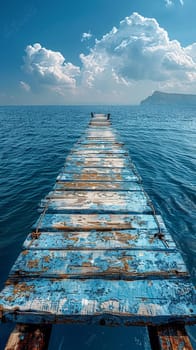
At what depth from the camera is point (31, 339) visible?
245cm

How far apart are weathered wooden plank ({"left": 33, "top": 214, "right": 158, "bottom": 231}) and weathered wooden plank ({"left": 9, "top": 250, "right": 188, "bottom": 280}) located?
2.39ft

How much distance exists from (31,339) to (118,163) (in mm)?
7227

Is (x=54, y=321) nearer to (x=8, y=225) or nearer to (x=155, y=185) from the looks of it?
(x=8, y=225)

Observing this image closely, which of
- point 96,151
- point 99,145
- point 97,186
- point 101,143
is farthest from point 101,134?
point 97,186

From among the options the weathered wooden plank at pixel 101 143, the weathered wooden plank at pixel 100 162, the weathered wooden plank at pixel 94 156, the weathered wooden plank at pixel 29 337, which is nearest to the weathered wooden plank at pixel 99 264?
the weathered wooden plank at pixel 29 337

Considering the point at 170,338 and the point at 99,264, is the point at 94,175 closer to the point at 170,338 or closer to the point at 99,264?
the point at 99,264

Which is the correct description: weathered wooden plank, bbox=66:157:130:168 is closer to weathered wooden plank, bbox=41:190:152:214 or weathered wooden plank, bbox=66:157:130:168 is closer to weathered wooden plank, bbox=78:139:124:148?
weathered wooden plank, bbox=41:190:152:214

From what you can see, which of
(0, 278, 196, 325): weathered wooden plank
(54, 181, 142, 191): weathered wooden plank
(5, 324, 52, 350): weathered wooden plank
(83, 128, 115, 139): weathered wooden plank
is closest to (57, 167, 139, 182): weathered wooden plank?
(54, 181, 142, 191): weathered wooden plank

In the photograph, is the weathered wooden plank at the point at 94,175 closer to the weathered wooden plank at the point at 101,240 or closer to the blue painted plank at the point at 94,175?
the blue painted plank at the point at 94,175

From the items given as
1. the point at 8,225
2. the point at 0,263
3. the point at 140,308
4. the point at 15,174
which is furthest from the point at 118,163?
the point at 15,174

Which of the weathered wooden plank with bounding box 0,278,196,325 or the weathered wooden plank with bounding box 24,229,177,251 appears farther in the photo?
the weathered wooden plank with bounding box 24,229,177,251

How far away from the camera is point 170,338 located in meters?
2.46

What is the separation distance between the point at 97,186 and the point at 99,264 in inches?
132

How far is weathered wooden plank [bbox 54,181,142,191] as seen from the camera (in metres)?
6.20
